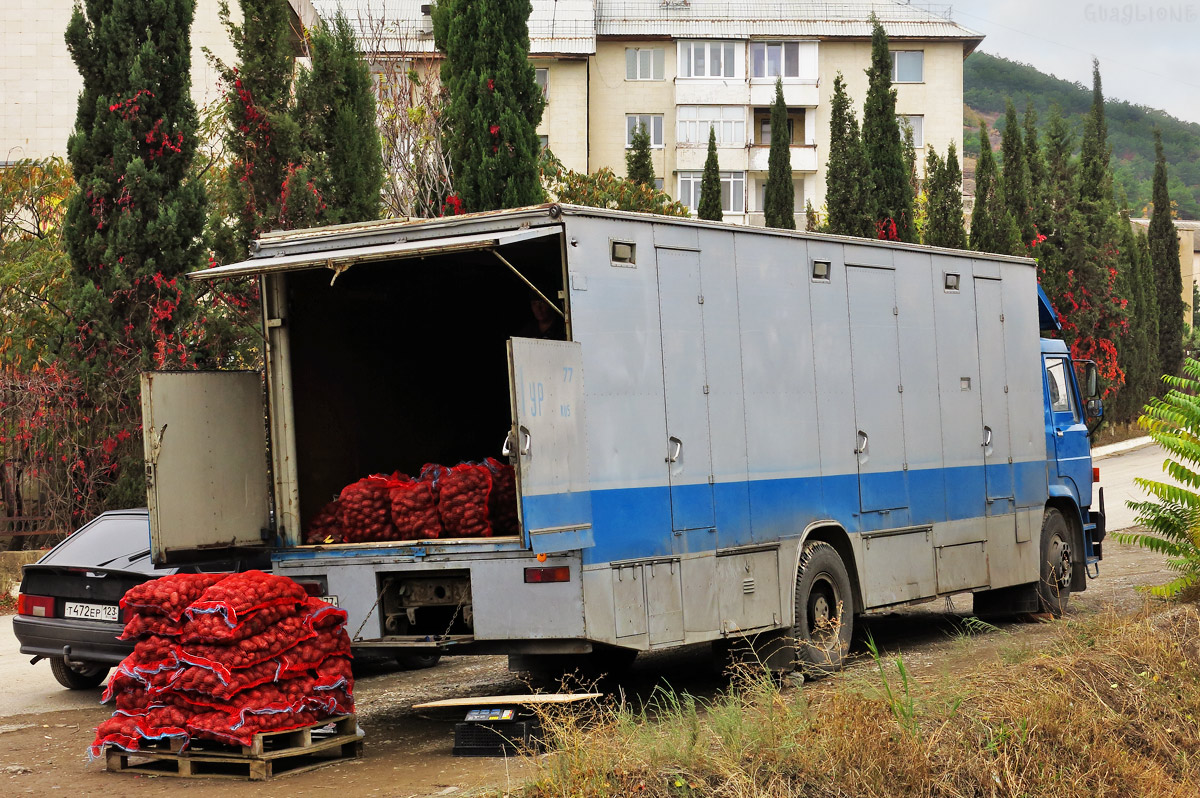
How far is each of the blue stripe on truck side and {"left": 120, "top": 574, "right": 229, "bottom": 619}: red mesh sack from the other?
1.96m

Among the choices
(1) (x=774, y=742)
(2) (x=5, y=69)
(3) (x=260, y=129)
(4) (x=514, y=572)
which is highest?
(2) (x=5, y=69)

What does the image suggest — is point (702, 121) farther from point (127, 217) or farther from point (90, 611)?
point (90, 611)

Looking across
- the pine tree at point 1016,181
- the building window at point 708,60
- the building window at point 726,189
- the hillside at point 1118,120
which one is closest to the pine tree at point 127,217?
the pine tree at point 1016,181

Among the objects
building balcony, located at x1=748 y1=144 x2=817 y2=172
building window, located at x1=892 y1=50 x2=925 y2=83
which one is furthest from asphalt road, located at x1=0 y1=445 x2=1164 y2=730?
building window, located at x1=892 y1=50 x2=925 y2=83

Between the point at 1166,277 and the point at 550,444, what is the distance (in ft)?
179

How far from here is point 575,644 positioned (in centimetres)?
799

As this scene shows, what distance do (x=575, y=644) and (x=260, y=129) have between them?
11.4 m

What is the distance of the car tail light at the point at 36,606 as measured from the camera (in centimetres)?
1030

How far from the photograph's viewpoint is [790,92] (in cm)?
5866

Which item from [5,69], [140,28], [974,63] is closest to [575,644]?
[140,28]

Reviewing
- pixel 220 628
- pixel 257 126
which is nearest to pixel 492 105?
pixel 257 126

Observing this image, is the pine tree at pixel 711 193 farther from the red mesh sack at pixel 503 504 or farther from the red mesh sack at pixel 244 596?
the red mesh sack at pixel 244 596

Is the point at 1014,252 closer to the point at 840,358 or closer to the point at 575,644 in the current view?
the point at 840,358

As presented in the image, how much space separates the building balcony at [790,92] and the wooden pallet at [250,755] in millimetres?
53001
